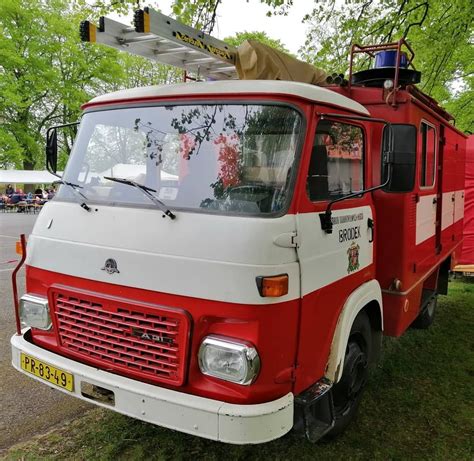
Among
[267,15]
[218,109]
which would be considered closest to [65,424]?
[218,109]

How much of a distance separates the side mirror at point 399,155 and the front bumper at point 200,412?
5.01ft

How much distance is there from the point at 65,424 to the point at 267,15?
6.40 metres

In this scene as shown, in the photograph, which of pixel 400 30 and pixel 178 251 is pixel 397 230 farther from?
pixel 400 30

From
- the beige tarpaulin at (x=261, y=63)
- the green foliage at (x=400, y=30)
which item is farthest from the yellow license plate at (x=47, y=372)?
the green foliage at (x=400, y=30)

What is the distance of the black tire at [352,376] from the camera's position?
322 centimetres

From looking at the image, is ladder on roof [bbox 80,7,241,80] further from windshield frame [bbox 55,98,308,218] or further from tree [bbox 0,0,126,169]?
tree [bbox 0,0,126,169]

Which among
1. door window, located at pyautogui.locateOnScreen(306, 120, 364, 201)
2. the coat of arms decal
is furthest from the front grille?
the coat of arms decal

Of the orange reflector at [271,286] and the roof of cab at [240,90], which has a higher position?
the roof of cab at [240,90]

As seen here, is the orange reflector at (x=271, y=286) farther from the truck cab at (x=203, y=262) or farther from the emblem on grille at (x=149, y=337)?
the emblem on grille at (x=149, y=337)

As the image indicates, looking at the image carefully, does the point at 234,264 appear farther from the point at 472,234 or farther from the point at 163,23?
the point at 472,234

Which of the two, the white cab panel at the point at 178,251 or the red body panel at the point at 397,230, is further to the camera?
the red body panel at the point at 397,230

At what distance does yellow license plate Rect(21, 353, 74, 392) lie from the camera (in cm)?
271

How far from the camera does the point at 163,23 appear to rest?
2.69m

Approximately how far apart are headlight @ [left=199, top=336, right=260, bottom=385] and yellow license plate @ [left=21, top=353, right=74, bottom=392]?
2.91 ft
